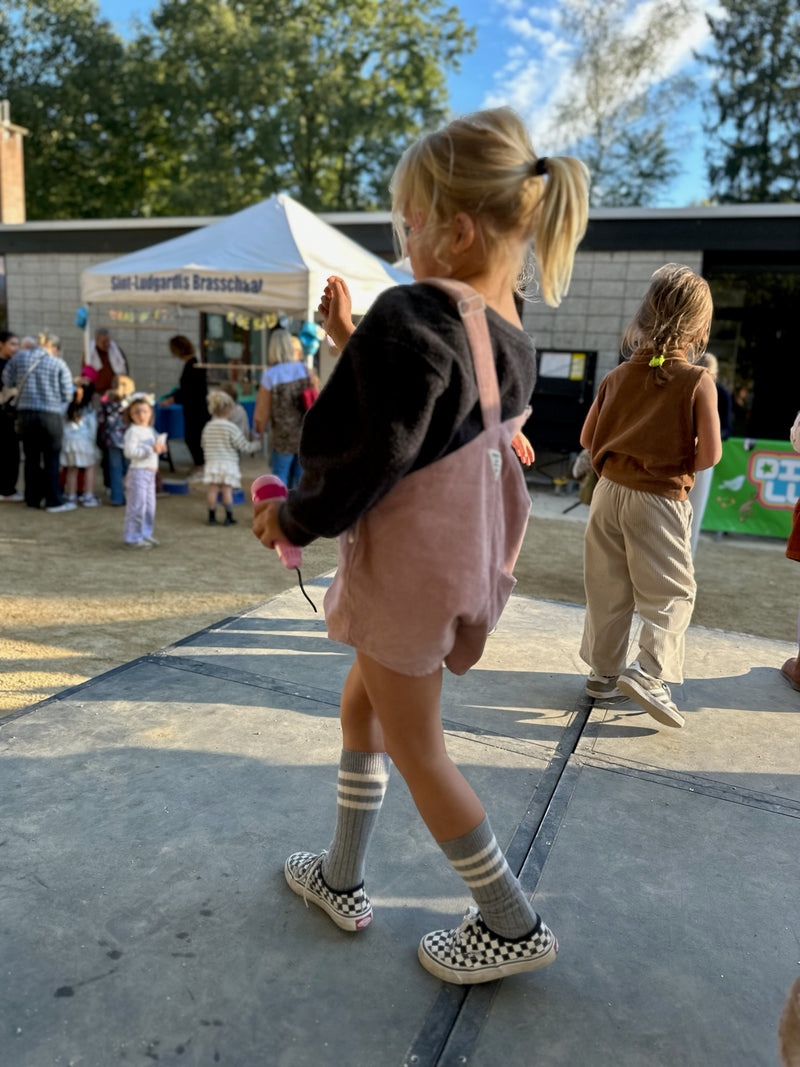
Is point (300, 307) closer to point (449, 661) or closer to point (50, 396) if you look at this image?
point (50, 396)

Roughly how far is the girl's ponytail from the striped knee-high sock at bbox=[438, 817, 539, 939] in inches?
43.9

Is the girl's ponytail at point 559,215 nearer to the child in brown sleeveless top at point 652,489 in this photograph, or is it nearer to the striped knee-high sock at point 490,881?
the striped knee-high sock at point 490,881

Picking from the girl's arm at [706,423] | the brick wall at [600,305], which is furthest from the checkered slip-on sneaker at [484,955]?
the brick wall at [600,305]

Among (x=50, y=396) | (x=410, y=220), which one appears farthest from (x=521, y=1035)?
(x=50, y=396)

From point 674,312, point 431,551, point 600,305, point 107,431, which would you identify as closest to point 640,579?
point 674,312

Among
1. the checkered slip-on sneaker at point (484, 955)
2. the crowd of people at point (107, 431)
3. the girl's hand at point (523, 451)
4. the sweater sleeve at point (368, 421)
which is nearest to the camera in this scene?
A: the sweater sleeve at point (368, 421)

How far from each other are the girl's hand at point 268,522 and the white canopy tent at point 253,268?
6.08 m

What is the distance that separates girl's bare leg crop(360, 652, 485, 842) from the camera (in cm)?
153

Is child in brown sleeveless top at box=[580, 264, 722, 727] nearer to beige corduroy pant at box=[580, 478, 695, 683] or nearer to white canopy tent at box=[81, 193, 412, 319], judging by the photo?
beige corduroy pant at box=[580, 478, 695, 683]

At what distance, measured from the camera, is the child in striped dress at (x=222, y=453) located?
23.8ft

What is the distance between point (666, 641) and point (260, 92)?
30.3m

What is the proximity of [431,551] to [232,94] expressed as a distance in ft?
106

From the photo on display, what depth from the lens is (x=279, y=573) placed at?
5.65m

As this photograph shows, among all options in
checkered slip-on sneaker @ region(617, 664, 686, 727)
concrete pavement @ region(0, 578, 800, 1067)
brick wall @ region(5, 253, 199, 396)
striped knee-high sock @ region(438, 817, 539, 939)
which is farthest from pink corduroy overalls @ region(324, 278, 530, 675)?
brick wall @ region(5, 253, 199, 396)
